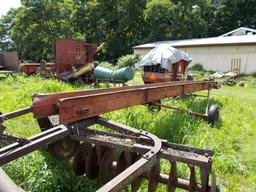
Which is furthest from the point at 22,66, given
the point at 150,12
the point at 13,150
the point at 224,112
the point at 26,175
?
the point at 150,12

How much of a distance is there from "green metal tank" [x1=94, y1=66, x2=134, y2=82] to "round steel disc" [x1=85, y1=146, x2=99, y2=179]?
330 inches

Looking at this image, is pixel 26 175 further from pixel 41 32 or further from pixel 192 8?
pixel 192 8

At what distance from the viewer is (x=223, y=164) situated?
381cm

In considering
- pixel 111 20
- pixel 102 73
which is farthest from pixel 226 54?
pixel 111 20

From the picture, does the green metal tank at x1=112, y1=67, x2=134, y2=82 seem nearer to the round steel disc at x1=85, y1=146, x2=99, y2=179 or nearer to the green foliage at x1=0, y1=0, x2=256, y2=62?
the round steel disc at x1=85, y1=146, x2=99, y2=179

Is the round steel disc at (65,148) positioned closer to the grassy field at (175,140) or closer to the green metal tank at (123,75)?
the grassy field at (175,140)

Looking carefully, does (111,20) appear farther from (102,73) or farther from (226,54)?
(102,73)

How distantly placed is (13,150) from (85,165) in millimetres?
1050

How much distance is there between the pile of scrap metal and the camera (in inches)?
443

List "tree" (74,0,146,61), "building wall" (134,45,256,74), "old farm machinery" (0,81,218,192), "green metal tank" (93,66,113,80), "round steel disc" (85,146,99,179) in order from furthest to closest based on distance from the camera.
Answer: "tree" (74,0,146,61) < "building wall" (134,45,256,74) < "green metal tank" (93,66,113,80) < "round steel disc" (85,146,99,179) < "old farm machinery" (0,81,218,192)

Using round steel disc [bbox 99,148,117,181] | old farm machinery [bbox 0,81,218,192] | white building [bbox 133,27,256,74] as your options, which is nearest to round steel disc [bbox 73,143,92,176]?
old farm machinery [bbox 0,81,218,192]

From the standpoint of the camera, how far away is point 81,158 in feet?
10.1

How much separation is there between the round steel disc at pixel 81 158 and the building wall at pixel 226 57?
822 inches

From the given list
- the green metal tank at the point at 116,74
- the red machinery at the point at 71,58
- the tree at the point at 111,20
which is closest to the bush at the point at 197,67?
the green metal tank at the point at 116,74
